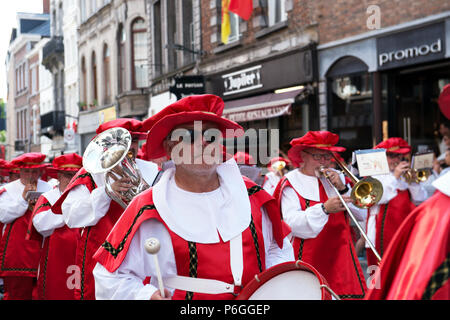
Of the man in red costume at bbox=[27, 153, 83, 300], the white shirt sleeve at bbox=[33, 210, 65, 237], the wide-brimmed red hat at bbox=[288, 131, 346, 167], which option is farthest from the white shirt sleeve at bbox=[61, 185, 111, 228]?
the wide-brimmed red hat at bbox=[288, 131, 346, 167]

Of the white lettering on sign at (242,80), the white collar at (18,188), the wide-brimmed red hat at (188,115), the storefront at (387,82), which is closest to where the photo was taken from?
the wide-brimmed red hat at (188,115)

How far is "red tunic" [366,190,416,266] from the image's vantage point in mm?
8930

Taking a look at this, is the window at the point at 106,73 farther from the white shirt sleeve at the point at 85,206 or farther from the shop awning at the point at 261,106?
the white shirt sleeve at the point at 85,206

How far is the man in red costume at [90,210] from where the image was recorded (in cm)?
524

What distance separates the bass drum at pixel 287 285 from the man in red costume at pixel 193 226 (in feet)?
0.88

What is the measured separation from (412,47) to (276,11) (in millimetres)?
5380

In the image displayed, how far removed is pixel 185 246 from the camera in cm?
323

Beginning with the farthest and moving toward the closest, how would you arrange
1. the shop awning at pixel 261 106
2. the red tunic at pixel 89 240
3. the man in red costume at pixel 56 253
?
the shop awning at pixel 261 106 → the man in red costume at pixel 56 253 → the red tunic at pixel 89 240

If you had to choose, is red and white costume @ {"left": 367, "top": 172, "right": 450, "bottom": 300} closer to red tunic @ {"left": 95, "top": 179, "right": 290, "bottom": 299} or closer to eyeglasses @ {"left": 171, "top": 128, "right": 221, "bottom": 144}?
red tunic @ {"left": 95, "top": 179, "right": 290, "bottom": 299}

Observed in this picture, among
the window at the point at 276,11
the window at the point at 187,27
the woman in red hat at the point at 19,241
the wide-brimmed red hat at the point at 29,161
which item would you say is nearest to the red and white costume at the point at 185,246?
the woman in red hat at the point at 19,241

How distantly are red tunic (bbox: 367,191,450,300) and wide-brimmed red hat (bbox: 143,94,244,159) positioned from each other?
138cm

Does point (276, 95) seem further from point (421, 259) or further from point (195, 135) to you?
point (421, 259)

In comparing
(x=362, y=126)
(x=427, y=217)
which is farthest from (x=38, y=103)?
(x=427, y=217)
